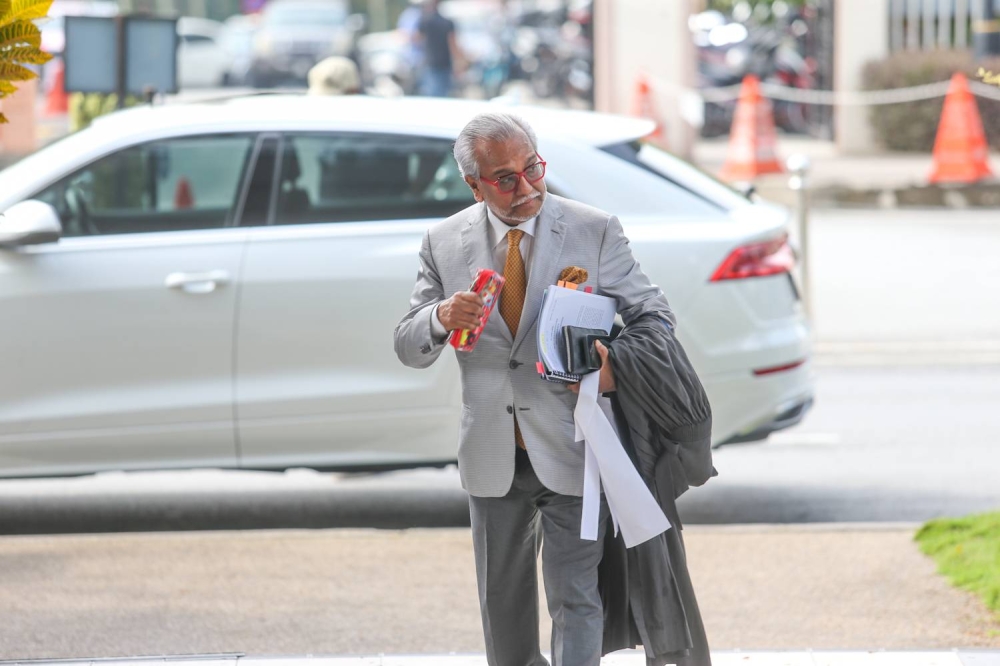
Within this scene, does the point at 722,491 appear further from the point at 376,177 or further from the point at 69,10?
the point at 69,10

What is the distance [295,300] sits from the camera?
19.5 ft

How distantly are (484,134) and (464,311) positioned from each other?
413 mm

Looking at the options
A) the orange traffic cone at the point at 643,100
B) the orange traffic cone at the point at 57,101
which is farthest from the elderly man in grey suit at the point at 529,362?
the orange traffic cone at the point at 57,101

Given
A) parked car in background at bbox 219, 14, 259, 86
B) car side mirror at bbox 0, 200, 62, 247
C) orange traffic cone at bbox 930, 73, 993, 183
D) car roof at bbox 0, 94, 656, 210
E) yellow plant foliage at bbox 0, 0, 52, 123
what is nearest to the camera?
yellow plant foliage at bbox 0, 0, 52, 123

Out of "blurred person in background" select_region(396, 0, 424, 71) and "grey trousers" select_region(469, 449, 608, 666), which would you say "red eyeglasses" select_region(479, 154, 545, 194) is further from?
"blurred person in background" select_region(396, 0, 424, 71)

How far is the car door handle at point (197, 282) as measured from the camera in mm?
5934

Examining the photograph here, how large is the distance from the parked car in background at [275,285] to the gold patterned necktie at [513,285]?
221 cm

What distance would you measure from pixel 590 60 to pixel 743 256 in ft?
45.1

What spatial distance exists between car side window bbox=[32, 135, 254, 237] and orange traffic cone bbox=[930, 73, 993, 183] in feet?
37.9

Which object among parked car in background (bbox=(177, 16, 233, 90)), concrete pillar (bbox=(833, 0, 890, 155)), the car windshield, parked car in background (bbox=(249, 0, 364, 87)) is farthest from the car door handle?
the car windshield

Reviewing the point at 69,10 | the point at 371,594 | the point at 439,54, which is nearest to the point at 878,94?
the point at 439,54

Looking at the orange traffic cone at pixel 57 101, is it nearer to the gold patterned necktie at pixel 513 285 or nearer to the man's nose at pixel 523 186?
the gold patterned necktie at pixel 513 285

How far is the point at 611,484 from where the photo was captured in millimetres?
3684

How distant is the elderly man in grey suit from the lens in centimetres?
372
